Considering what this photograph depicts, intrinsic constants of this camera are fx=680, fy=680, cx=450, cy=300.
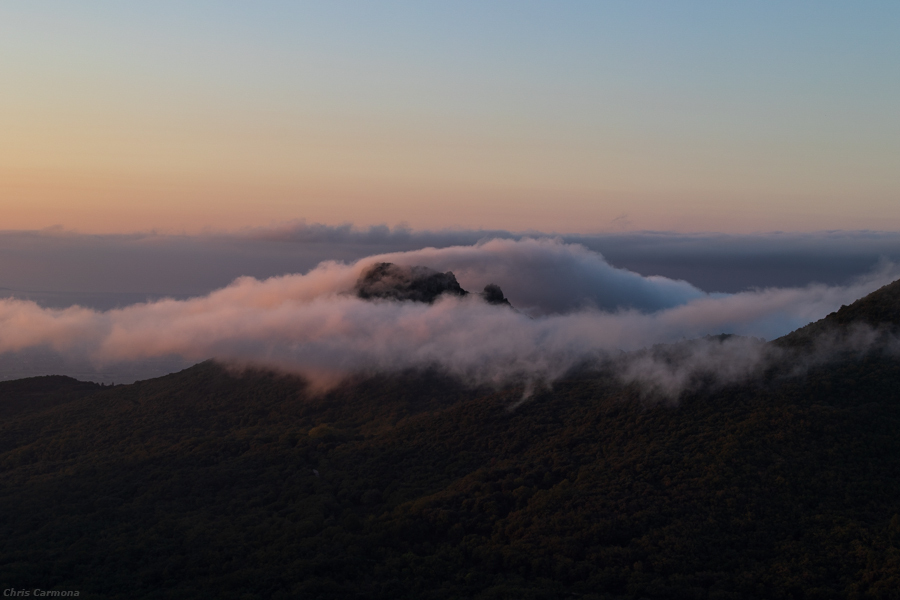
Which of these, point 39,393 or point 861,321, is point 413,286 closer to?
point 39,393

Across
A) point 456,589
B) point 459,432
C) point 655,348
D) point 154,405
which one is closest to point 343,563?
→ point 456,589

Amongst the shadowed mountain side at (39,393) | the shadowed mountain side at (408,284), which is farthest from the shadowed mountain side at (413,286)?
the shadowed mountain side at (39,393)

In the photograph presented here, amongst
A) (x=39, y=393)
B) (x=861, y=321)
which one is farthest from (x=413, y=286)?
(x=861, y=321)

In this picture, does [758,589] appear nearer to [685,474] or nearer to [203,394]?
[685,474]

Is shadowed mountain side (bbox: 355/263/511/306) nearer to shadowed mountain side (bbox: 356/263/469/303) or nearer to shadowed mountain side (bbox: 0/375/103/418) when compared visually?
Result: shadowed mountain side (bbox: 356/263/469/303)

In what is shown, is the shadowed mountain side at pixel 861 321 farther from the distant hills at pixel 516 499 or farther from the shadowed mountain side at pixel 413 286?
the shadowed mountain side at pixel 413 286

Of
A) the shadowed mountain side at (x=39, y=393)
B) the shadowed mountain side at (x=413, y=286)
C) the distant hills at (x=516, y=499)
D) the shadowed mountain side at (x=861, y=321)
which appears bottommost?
the distant hills at (x=516, y=499)

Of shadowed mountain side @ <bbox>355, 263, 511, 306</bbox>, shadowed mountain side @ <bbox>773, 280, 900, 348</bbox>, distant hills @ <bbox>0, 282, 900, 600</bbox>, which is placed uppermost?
shadowed mountain side @ <bbox>355, 263, 511, 306</bbox>

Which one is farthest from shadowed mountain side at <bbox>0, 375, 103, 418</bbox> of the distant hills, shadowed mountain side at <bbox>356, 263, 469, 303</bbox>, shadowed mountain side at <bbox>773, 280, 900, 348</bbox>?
shadowed mountain side at <bbox>773, 280, 900, 348</bbox>

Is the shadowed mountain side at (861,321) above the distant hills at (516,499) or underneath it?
above
